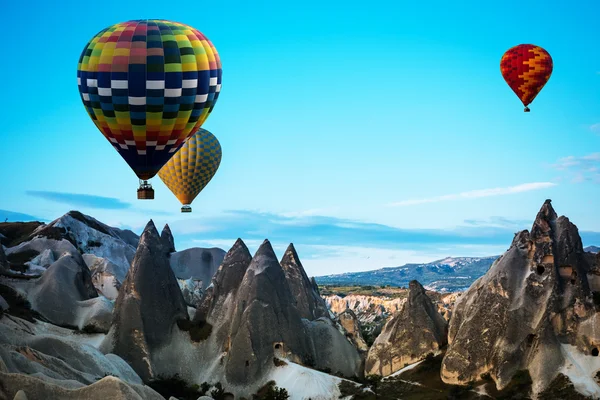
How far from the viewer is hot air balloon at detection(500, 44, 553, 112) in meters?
72.7

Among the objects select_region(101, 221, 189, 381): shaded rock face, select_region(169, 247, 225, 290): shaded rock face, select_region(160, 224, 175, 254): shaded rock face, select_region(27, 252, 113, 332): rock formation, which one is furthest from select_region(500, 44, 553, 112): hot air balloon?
select_region(169, 247, 225, 290): shaded rock face

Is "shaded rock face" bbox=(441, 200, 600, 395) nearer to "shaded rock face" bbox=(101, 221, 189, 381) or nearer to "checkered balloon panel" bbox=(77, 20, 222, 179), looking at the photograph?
"shaded rock face" bbox=(101, 221, 189, 381)

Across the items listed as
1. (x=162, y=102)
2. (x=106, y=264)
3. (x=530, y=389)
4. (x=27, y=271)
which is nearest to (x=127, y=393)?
(x=162, y=102)

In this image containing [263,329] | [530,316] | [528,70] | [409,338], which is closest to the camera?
[530,316]

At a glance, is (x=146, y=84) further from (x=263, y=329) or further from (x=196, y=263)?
(x=196, y=263)

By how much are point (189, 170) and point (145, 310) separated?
9.85m

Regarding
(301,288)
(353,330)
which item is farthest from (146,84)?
(353,330)

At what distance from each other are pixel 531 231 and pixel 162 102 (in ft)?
75.1

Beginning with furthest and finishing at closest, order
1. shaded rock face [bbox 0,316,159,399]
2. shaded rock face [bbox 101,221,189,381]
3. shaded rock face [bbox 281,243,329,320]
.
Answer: shaded rock face [bbox 281,243,329,320], shaded rock face [bbox 101,221,189,381], shaded rock face [bbox 0,316,159,399]

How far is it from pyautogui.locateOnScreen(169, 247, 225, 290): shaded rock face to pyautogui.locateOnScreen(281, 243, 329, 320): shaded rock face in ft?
95.4

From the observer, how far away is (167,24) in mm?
50969

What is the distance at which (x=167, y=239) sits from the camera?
103 meters

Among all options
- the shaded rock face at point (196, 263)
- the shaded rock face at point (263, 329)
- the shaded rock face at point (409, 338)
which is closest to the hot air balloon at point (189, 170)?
the shaded rock face at point (263, 329)

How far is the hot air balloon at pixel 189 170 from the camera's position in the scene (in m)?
71.6
